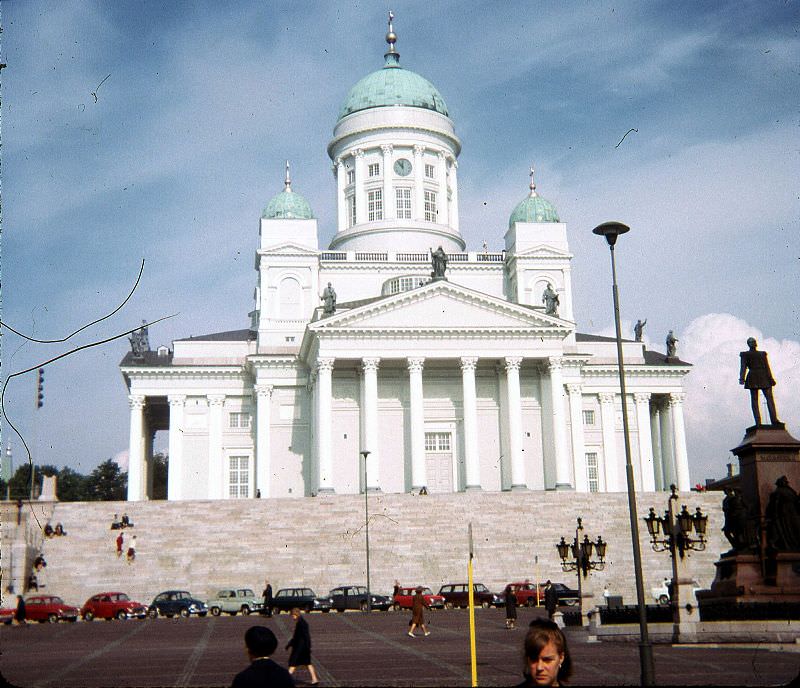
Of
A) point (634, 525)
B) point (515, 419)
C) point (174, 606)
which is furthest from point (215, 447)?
point (634, 525)

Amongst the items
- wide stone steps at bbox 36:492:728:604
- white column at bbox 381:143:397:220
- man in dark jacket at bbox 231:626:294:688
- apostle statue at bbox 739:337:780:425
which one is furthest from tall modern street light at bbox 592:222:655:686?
white column at bbox 381:143:397:220

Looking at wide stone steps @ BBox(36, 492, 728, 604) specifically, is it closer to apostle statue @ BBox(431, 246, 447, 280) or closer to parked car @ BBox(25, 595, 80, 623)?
parked car @ BBox(25, 595, 80, 623)

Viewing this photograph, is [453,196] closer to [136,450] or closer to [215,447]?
[215,447]

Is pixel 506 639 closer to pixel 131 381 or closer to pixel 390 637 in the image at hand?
pixel 390 637

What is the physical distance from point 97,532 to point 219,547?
5.96m

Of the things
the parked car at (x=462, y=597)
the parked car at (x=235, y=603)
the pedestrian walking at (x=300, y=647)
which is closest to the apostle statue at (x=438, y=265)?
the parked car at (x=462, y=597)

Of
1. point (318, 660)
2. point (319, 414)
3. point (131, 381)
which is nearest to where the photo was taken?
point (318, 660)

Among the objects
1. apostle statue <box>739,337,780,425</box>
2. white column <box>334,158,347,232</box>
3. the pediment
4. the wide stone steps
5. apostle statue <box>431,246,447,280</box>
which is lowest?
the wide stone steps

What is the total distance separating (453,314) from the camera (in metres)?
65.3

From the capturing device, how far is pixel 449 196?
86.8 meters

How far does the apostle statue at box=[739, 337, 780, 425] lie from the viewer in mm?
28188

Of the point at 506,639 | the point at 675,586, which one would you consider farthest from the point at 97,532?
the point at 675,586

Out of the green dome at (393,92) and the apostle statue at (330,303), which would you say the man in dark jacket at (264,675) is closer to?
the apostle statue at (330,303)

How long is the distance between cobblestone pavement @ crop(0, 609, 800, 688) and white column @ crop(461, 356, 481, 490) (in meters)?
26.7
